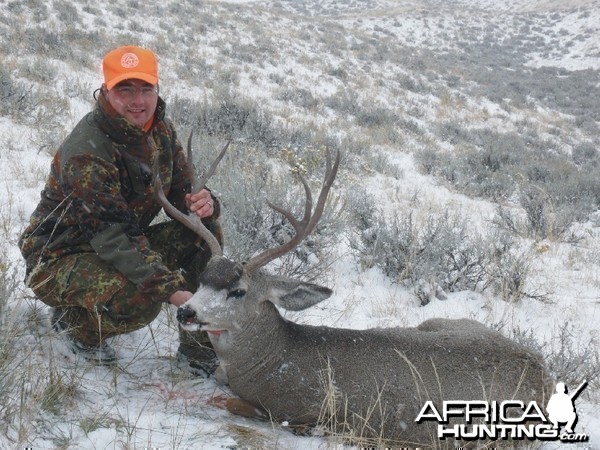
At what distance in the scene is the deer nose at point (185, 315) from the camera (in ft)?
9.82

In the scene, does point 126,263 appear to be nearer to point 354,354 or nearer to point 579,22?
point 354,354

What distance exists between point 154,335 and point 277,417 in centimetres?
118

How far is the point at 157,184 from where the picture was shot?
339 cm

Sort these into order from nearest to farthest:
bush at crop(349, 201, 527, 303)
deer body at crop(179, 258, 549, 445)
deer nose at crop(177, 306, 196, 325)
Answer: deer nose at crop(177, 306, 196, 325) < deer body at crop(179, 258, 549, 445) < bush at crop(349, 201, 527, 303)

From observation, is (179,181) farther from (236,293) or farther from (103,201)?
(236,293)

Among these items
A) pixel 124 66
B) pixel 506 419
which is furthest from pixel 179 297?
pixel 506 419

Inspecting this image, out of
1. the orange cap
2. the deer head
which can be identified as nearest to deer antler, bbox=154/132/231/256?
the deer head

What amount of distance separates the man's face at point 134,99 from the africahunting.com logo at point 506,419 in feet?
7.87

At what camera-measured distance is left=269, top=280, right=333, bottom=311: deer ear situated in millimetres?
3336

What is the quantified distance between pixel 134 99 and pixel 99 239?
894 millimetres

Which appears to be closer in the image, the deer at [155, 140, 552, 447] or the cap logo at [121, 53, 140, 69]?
the deer at [155, 140, 552, 447]

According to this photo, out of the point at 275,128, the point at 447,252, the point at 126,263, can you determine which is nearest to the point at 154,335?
the point at 126,263

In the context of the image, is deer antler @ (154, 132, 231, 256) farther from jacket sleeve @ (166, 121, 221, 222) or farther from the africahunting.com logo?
the africahunting.com logo

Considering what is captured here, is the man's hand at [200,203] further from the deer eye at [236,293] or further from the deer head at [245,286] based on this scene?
the deer eye at [236,293]
